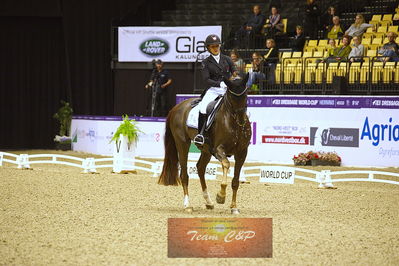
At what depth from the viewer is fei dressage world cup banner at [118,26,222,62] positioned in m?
24.3

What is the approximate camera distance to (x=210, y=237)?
282 inches

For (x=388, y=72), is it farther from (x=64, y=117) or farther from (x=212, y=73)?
(x=64, y=117)

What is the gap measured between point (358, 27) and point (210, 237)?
1571 cm

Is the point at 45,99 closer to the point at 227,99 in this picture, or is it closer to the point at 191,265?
the point at 227,99

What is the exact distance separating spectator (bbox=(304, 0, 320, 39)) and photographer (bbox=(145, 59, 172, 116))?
4483 millimetres

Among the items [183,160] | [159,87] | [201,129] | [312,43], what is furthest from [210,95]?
[159,87]

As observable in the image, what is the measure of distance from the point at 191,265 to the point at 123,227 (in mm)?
2436

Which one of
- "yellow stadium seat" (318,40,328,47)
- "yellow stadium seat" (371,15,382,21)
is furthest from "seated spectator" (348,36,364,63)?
"yellow stadium seat" (371,15,382,21)

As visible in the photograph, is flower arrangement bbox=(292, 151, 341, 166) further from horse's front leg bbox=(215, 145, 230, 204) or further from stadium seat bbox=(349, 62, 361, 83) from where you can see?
horse's front leg bbox=(215, 145, 230, 204)

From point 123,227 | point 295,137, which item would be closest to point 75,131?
point 295,137

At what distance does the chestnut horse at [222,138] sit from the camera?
10.7 meters

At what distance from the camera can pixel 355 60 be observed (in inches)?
A: 806

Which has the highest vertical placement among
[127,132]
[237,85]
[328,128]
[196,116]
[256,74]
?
[256,74]

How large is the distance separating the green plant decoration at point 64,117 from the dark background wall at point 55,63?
56cm
